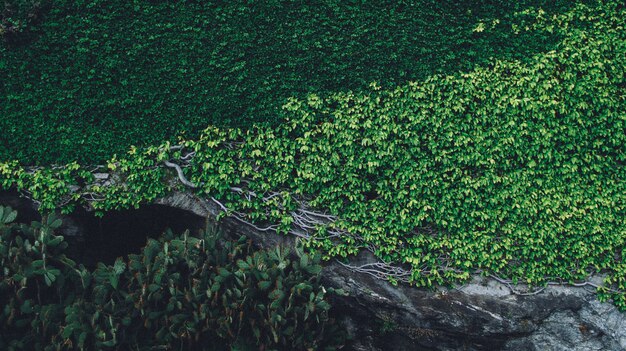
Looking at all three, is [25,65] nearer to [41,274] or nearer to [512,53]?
[41,274]

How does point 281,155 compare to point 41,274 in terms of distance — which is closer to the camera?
point 41,274

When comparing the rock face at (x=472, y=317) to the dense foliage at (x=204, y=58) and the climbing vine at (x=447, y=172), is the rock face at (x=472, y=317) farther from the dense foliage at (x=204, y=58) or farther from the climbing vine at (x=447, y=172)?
the dense foliage at (x=204, y=58)

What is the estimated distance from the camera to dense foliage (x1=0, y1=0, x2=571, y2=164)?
5.38 meters

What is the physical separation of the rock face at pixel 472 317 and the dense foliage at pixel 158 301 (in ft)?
2.68

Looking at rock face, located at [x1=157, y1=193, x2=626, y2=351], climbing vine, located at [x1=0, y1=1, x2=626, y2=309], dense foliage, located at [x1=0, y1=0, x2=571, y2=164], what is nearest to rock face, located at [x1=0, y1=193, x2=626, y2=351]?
rock face, located at [x1=157, y1=193, x2=626, y2=351]

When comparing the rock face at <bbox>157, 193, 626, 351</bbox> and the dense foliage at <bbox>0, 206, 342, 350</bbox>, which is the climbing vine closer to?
the rock face at <bbox>157, 193, 626, 351</bbox>

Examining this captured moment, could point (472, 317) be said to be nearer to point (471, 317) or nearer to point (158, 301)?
point (471, 317)

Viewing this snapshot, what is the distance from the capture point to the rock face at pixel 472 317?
536cm

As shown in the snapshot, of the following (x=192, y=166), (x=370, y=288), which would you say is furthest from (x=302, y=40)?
(x=370, y=288)

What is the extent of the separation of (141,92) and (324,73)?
97.6 inches

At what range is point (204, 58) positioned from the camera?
18.2 feet

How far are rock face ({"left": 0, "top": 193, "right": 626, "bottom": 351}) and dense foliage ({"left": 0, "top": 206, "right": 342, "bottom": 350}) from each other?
0.80 m

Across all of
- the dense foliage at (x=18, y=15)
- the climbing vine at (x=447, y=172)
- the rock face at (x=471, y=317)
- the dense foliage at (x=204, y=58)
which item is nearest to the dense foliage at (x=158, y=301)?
the rock face at (x=471, y=317)

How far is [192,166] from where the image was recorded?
5.66m
